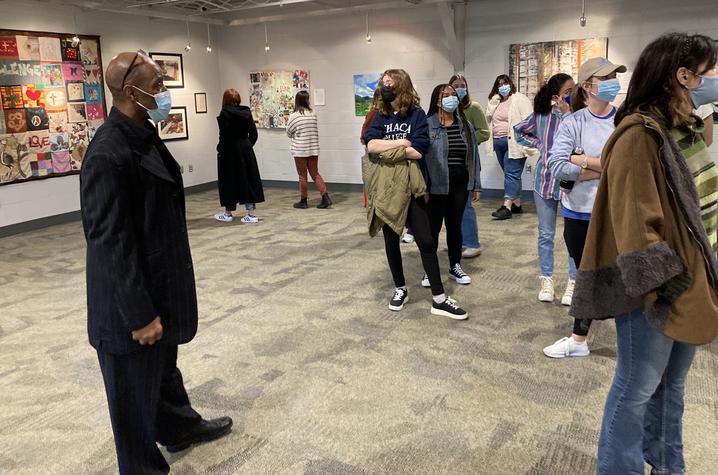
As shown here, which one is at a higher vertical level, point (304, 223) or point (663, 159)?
point (663, 159)

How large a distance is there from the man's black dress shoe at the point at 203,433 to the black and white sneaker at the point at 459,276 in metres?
2.23

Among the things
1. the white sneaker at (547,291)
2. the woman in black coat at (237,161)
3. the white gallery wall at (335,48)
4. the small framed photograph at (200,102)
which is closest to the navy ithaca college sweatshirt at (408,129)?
Result: the white sneaker at (547,291)

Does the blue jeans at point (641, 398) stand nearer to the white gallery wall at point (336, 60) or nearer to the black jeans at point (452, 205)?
the black jeans at point (452, 205)

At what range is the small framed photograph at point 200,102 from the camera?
8875mm

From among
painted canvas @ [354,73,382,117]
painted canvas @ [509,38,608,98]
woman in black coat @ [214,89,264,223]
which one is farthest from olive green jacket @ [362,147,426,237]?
painted canvas @ [354,73,382,117]

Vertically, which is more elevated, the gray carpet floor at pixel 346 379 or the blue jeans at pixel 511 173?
the blue jeans at pixel 511 173

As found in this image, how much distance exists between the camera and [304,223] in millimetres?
6617

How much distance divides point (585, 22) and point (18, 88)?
20.2 feet

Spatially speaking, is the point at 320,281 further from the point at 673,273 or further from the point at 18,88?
the point at 18,88

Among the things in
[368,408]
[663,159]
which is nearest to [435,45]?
[368,408]

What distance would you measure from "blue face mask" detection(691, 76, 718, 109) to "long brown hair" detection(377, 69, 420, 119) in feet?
6.06

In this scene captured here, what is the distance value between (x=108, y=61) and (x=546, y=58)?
18.0ft

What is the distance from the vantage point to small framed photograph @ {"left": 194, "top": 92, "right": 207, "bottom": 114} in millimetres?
8875

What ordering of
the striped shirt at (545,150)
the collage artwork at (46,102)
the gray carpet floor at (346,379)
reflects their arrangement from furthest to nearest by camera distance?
the collage artwork at (46,102), the striped shirt at (545,150), the gray carpet floor at (346,379)
